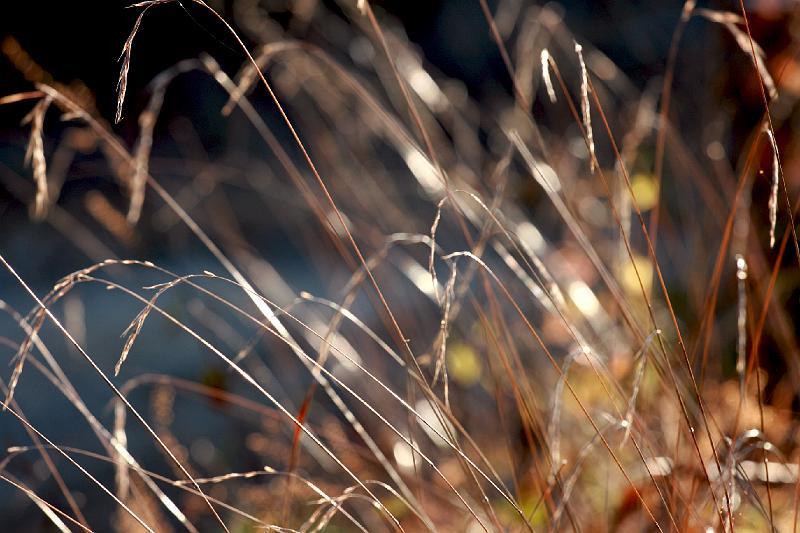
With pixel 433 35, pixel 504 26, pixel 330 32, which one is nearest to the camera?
pixel 330 32

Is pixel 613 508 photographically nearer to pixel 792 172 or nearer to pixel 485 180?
pixel 792 172

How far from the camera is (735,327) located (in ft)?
5.50

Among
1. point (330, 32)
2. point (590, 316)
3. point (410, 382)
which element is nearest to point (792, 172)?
point (590, 316)

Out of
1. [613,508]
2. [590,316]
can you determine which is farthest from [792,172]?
[613,508]

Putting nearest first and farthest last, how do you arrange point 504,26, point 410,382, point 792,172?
point 410,382
point 792,172
point 504,26

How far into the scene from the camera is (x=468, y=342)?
5.68ft

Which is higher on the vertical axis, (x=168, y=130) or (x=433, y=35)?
(x=433, y=35)

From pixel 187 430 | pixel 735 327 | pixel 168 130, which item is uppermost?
pixel 735 327

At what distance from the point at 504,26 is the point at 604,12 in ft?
2.17

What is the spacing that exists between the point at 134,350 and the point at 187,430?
1.34 feet

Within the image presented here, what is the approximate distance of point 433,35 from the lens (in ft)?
13.8

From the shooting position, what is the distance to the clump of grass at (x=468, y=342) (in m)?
0.90

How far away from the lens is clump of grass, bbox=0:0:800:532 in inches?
35.4

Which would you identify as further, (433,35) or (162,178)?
(433,35)
